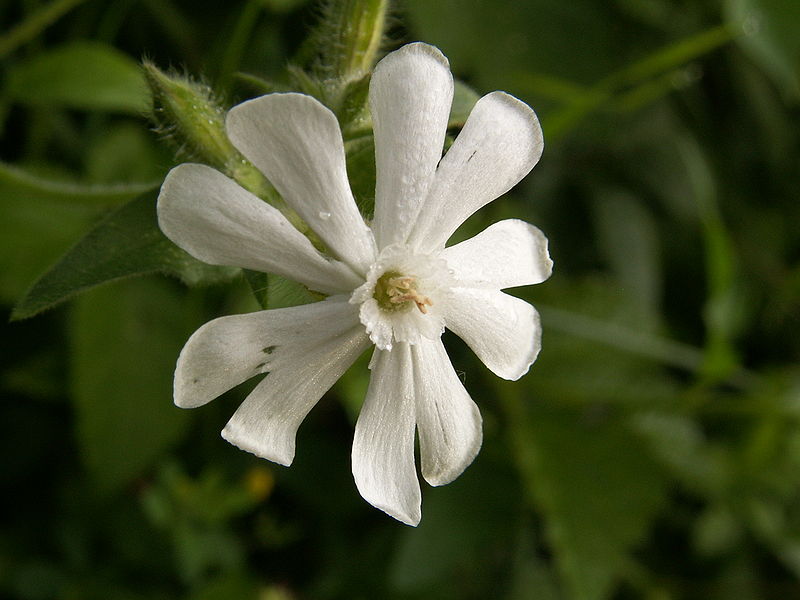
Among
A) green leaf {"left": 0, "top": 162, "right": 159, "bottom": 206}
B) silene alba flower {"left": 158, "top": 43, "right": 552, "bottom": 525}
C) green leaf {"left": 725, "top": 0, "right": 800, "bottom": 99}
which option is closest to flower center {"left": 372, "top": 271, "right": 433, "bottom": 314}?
silene alba flower {"left": 158, "top": 43, "right": 552, "bottom": 525}

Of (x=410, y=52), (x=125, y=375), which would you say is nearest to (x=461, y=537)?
(x=125, y=375)

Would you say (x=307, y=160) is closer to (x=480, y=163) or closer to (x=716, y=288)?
(x=480, y=163)

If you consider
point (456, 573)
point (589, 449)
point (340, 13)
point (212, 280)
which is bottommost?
point (456, 573)

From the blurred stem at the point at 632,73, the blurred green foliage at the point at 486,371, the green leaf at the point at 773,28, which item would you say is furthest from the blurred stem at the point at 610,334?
the green leaf at the point at 773,28

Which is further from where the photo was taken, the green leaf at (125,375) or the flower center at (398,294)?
the green leaf at (125,375)

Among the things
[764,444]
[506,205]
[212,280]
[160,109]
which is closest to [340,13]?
[160,109]

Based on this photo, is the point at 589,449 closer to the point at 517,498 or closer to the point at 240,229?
the point at 517,498

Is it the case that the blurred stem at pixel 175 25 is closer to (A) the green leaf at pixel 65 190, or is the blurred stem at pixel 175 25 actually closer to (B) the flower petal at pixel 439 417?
(A) the green leaf at pixel 65 190
